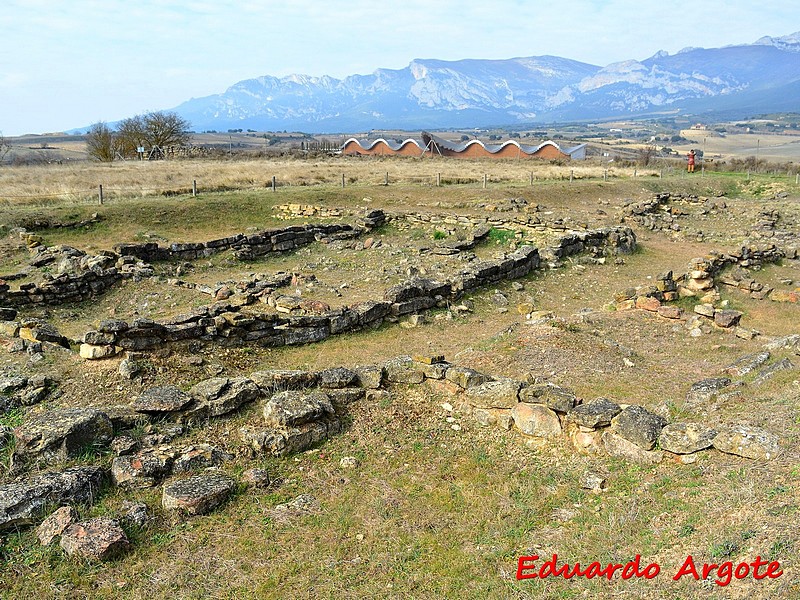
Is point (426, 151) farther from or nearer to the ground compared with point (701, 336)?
farther from the ground

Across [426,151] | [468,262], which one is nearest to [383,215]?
[468,262]

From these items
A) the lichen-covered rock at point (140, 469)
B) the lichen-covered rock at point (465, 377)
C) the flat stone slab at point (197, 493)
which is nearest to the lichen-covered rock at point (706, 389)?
the lichen-covered rock at point (465, 377)

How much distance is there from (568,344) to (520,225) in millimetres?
14165

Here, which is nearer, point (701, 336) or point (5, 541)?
point (5, 541)

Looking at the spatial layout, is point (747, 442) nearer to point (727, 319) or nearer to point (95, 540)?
point (95, 540)

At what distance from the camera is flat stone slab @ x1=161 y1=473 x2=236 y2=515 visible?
6.13m

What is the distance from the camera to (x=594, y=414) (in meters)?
7.43

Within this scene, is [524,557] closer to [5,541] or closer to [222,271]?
[5,541]

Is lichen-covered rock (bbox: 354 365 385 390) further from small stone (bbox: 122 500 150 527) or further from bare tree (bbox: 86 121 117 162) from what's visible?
bare tree (bbox: 86 121 117 162)

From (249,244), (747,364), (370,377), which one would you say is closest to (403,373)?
(370,377)

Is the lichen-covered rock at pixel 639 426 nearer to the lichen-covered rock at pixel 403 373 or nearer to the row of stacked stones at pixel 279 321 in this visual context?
the lichen-covered rock at pixel 403 373

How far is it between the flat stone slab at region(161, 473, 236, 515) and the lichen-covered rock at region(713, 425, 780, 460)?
5.43 m

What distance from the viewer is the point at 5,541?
554cm

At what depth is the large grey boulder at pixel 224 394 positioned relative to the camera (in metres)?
8.00
